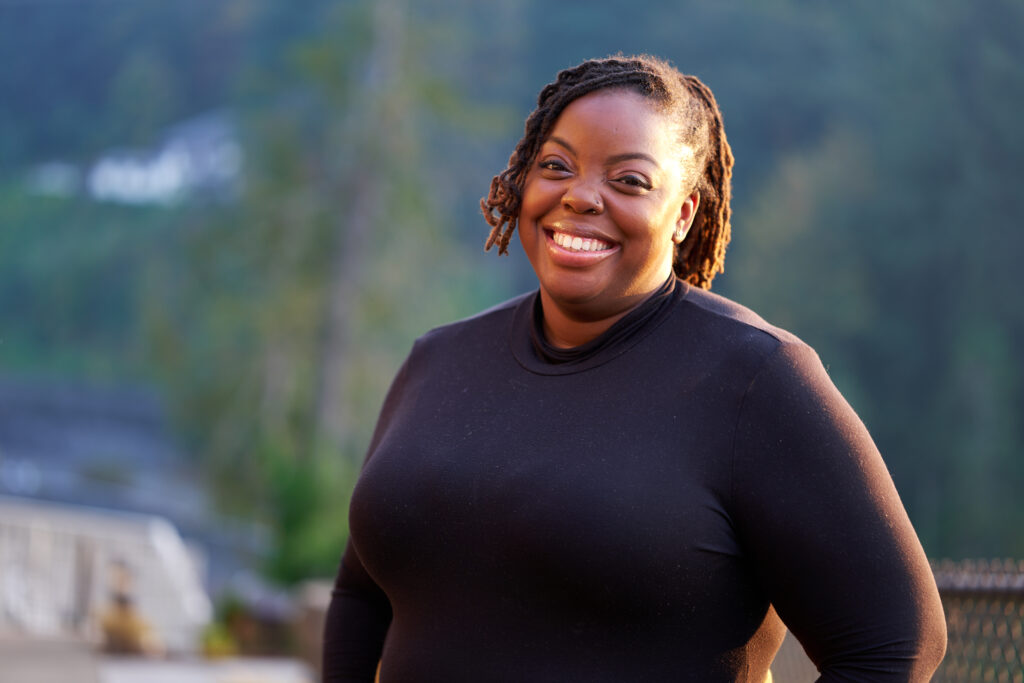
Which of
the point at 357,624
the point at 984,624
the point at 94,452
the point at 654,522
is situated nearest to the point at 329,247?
the point at 984,624

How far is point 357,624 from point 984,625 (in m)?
1.17

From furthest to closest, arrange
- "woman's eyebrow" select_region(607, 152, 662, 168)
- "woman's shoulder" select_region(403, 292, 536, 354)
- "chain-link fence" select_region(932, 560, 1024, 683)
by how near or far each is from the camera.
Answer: "chain-link fence" select_region(932, 560, 1024, 683) → "woman's shoulder" select_region(403, 292, 536, 354) → "woman's eyebrow" select_region(607, 152, 662, 168)

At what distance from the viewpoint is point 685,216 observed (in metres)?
1.58

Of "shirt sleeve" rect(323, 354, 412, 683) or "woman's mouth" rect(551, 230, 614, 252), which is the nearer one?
"woman's mouth" rect(551, 230, 614, 252)

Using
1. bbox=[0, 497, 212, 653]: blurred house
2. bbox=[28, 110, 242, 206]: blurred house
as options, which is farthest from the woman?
bbox=[28, 110, 242, 206]: blurred house

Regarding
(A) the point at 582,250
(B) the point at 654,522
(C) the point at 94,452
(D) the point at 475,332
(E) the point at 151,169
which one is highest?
(A) the point at 582,250

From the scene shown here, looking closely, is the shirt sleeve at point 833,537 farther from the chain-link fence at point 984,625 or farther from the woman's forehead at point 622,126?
the chain-link fence at point 984,625

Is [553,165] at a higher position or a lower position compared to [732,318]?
higher

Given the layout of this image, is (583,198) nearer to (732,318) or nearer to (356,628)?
(732,318)

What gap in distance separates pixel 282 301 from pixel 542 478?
2113 cm

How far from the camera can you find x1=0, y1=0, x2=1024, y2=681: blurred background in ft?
54.0

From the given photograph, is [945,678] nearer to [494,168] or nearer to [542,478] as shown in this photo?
[542,478]

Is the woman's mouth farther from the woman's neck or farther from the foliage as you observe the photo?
the foliage

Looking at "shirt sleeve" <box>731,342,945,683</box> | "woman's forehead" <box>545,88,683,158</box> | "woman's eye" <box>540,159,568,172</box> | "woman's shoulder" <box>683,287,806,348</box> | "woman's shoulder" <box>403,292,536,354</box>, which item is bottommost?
"shirt sleeve" <box>731,342,945,683</box>
